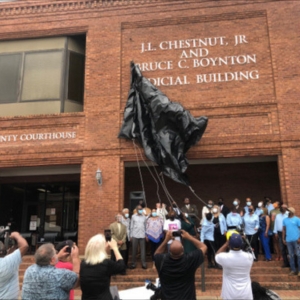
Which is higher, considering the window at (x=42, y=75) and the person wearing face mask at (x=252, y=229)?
the window at (x=42, y=75)

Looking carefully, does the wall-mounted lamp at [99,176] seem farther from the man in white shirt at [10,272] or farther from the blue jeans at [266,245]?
the man in white shirt at [10,272]

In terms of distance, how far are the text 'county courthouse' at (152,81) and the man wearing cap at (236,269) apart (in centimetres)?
768

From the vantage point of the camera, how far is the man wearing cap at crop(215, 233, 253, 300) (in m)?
4.23

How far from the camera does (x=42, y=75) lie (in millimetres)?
13945

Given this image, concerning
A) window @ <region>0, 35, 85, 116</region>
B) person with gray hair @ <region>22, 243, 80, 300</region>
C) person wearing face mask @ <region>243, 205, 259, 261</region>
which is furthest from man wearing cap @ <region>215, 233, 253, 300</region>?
window @ <region>0, 35, 85, 116</region>

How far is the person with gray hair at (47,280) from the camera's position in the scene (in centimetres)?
359

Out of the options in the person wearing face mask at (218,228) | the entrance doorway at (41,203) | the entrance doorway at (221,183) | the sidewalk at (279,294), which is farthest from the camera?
the entrance doorway at (41,203)

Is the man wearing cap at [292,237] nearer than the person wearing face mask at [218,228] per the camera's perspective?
Yes

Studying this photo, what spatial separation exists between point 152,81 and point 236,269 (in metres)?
9.59

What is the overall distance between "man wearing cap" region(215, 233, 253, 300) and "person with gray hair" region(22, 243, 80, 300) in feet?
5.97

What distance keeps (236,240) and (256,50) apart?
33.2 feet

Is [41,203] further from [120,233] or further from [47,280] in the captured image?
[47,280]

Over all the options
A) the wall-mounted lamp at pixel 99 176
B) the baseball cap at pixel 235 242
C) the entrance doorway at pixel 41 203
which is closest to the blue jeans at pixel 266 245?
the wall-mounted lamp at pixel 99 176

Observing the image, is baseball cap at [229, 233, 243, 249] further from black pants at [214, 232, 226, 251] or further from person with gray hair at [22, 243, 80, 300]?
black pants at [214, 232, 226, 251]
